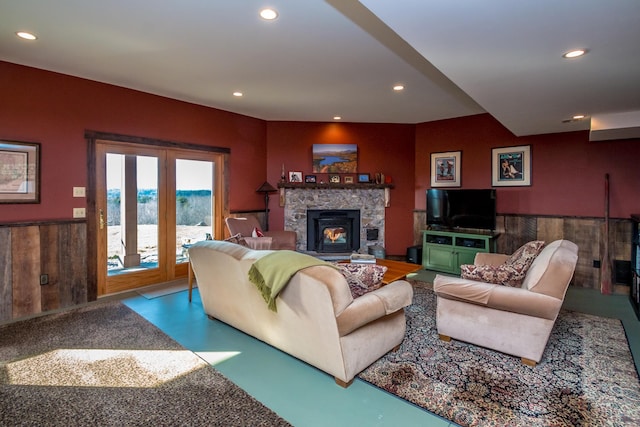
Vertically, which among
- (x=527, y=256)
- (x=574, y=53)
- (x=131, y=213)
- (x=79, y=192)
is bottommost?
(x=527, y=256)

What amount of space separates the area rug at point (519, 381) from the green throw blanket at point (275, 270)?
914 mm

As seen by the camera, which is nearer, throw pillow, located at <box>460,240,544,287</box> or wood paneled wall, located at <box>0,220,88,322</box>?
throw pillow, located at <box>460,240,544,287</box>

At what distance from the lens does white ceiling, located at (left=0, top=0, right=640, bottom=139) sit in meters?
2.04

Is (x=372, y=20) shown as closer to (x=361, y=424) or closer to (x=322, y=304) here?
(x=322, y=304)

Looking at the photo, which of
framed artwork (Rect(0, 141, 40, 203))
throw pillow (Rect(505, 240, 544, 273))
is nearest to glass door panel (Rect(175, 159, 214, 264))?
framed artwork (Rect(0, 141, 40, 203))

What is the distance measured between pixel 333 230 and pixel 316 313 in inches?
174

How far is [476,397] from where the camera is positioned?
226 cm

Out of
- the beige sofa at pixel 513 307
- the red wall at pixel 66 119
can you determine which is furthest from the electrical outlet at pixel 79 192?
the beige sofa at pixel 513 307

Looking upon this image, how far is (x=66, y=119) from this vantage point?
13.3ft

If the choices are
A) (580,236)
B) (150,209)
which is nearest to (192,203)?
(150,209)

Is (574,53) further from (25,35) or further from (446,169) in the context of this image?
(25,35)

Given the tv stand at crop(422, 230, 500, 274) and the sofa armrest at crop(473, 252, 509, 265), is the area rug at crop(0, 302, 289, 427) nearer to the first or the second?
the sofa armrest at crop(473, 252, 509, 265)

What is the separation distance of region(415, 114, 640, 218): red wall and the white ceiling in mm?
515

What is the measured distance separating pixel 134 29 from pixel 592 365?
15.5 feet
